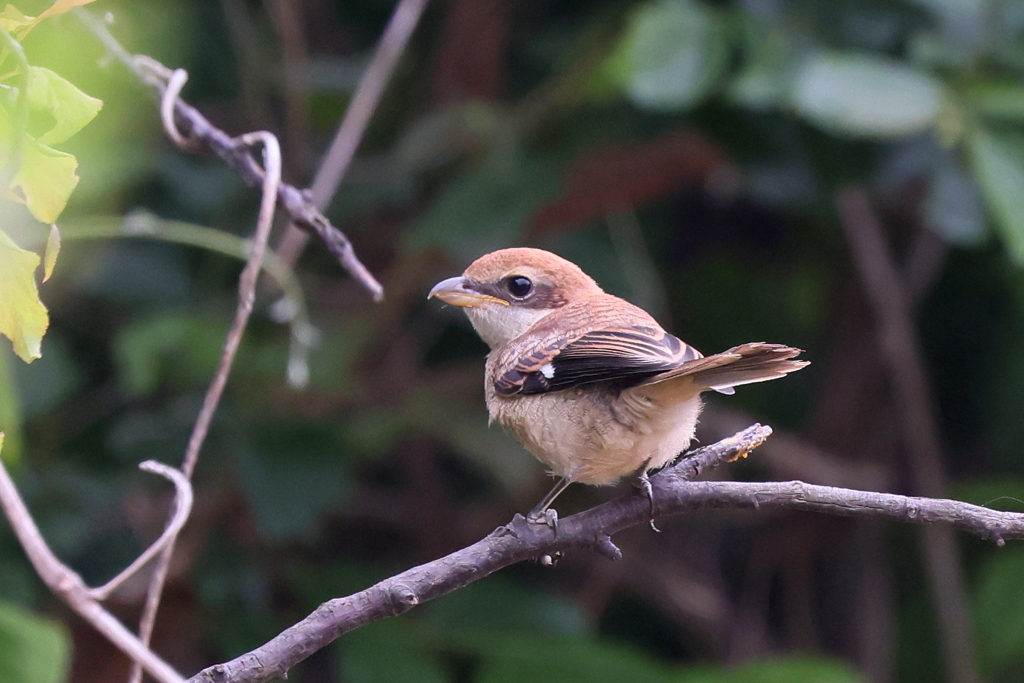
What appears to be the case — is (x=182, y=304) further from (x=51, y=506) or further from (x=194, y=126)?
(x=194, y=126)

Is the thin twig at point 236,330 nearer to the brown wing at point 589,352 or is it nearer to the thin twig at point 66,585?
the thin twig at point 66,585

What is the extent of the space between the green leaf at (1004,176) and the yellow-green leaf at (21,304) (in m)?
2.56

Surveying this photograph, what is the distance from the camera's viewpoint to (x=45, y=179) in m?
1.26

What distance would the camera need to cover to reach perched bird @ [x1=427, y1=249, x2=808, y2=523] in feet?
6.32

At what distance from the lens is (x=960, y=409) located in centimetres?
505

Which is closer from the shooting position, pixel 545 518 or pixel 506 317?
pixel 545 518

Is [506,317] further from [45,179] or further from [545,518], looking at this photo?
[45,179]

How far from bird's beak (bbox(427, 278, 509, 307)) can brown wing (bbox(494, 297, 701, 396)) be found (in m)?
0.17

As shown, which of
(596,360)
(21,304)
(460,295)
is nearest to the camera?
(21,304)

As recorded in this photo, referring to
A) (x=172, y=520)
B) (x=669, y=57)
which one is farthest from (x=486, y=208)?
(x=172, y=520)

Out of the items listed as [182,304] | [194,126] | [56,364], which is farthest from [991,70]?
[56,364]

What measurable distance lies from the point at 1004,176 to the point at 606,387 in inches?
65.5

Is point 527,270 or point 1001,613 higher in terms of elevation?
point 527,270

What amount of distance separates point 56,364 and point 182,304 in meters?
0.57
